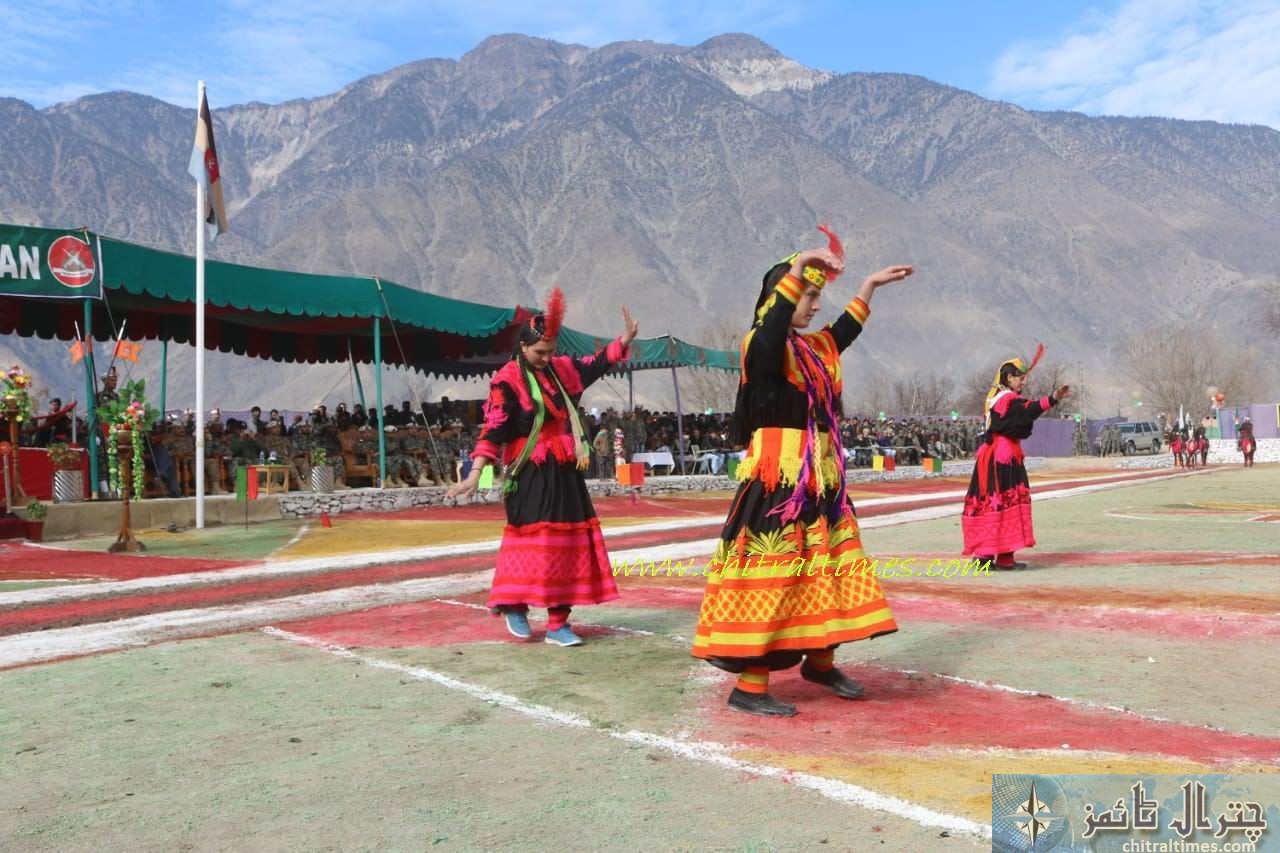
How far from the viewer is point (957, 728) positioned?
419 cm

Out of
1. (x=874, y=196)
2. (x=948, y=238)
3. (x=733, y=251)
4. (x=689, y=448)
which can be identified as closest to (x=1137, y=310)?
(x=948, y=238)

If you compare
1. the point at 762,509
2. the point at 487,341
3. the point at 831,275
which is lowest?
the point at 762,509

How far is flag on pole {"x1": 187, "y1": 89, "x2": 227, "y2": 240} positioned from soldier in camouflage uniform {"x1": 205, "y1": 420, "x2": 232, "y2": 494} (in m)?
3.98

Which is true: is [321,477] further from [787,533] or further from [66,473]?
[787,533]

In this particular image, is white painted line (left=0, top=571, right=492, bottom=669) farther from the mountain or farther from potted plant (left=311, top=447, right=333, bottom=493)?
the mountain

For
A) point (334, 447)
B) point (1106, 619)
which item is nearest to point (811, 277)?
point (1106, 619)

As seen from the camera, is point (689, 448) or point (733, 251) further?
point (733, 251)

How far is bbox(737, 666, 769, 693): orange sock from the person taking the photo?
4.54 metres

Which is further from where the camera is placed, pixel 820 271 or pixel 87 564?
pixel 87 564

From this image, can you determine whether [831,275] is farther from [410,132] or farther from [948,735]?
[410,132]

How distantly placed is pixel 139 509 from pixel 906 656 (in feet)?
40.6

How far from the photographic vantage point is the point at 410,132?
7495 inches

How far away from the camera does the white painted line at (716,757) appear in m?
3.18

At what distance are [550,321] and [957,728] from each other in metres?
3.32
